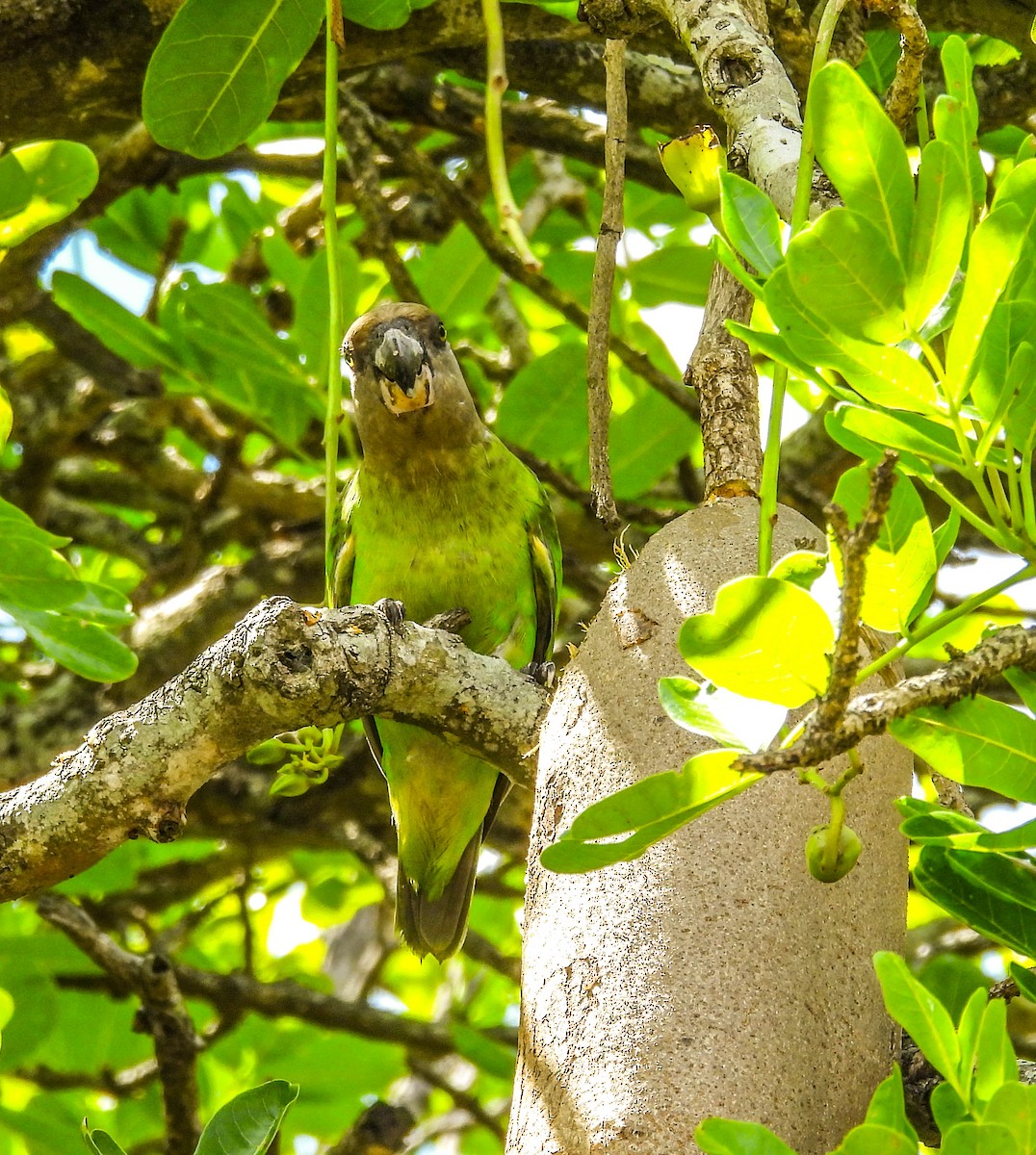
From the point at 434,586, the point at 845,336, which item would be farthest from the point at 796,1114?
the point at 434,586

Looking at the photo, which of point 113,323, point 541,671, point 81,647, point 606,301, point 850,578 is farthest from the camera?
point 113,323

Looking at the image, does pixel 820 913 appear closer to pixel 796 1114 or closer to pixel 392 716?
pixel 796 1114

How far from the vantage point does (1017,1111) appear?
1.04m

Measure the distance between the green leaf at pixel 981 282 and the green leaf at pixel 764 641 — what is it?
9.2 inches

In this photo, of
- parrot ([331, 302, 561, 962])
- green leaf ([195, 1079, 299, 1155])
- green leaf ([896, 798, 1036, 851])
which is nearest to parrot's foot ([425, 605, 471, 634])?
parrot ([331, 302, 561, 962])

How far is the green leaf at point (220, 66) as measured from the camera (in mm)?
2189

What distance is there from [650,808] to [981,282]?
1.72 feet

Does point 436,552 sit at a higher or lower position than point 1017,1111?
higher

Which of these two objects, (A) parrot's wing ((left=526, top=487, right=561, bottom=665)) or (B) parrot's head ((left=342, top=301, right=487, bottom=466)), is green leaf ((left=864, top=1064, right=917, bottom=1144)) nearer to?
(A) parrot's wing ((left=526, top=487, right=561, bottom=665))

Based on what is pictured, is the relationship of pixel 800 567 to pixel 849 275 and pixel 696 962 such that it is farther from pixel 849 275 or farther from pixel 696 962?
pixel 696 962

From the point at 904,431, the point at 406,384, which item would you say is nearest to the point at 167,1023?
the point at 406,384

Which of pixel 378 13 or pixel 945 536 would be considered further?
pixel 378 13

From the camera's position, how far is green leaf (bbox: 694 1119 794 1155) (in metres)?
1.07

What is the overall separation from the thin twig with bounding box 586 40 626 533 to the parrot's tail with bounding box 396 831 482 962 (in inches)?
73.4
